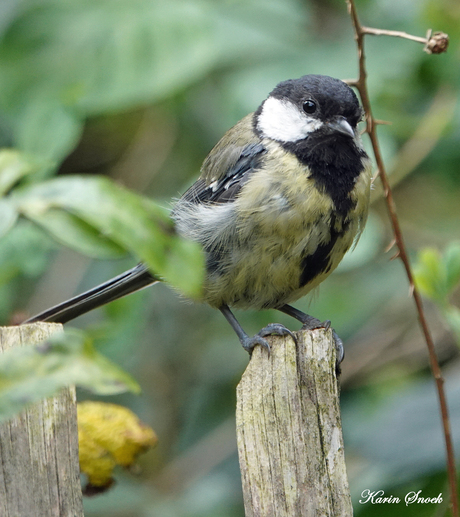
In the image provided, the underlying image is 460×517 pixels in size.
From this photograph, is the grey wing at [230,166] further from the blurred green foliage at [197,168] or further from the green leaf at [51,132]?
the green leaf at [51,132]

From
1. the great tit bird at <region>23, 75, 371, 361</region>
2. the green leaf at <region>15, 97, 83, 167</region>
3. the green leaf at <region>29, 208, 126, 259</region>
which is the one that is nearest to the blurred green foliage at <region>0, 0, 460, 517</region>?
the green leaf at <region>15, 97, 83, 167</region>

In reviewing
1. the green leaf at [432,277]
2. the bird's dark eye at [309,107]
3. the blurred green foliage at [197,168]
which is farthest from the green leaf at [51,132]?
the green leaf at [432,277]

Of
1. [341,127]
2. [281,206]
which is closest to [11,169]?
[281,206]

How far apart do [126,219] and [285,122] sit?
1592 mm

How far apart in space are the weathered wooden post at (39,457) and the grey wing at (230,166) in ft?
3.70

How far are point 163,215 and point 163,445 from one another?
2.77m

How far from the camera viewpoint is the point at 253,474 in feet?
4.66

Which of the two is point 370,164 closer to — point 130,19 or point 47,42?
point 130,19

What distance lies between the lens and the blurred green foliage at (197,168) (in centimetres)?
248

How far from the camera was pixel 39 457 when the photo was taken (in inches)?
51.6

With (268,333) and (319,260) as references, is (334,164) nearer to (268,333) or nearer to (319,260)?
(319,260)

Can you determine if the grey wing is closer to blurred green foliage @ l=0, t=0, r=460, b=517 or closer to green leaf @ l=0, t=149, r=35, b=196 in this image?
blurred green foliage @ l=0, t=0, r=460, b=517

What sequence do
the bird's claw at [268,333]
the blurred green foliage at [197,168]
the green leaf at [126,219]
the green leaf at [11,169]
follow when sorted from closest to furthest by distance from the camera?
the green leaf at [126,219] < the green leaf at [11,169] < the bird's claw at [268,333] < the blurred green foliage at [197,168]

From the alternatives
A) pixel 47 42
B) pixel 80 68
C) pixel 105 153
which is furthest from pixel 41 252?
pixel 105 153
